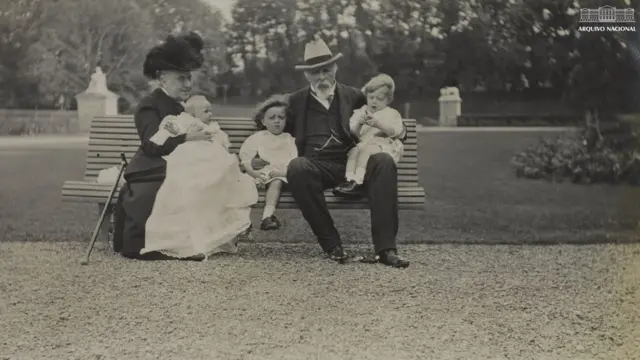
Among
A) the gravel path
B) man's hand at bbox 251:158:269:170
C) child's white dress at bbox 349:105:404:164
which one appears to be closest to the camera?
the gravel path

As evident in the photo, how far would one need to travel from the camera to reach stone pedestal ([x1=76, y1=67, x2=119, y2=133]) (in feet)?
10.2

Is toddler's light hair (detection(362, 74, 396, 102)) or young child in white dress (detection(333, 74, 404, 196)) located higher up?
toddler's light hair (detection(362, 74, 396, 102))

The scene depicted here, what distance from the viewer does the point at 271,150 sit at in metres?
3.16

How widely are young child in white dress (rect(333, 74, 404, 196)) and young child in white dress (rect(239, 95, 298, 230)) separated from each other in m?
0.25

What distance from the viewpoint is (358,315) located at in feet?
7.78

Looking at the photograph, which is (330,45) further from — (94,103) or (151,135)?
(94,103)

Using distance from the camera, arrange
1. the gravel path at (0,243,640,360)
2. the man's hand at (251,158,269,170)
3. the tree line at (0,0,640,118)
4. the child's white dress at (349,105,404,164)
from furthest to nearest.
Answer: the man's hand at (251,158,269,170) < the child's white dress at (349,105,404,164) < the tree line at (0,0,640,118) < the gravel path at (0,243,640,360)

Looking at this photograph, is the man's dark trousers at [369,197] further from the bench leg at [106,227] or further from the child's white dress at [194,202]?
the bench leg at [106,227]

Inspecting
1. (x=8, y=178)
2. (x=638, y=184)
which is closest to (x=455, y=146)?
(x=638, y=184)

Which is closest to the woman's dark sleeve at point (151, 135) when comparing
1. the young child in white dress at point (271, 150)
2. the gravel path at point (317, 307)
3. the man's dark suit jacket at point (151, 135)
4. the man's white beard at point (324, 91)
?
the man's dark suit jacket at point (151, 135)

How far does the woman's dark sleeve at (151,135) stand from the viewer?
301cm

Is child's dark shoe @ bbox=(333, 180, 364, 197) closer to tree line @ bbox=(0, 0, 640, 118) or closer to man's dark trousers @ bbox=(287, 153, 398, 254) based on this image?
man's dark trousers @ bbox=(287, 153, 398, 254)

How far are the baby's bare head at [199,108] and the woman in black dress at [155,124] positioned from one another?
40 millimetres

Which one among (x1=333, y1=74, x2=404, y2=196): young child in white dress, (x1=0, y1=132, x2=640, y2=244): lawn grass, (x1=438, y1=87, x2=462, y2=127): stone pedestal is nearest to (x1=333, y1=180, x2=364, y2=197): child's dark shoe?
(x1=333, y1=74, x2=404, y2=196): young child in white dress
